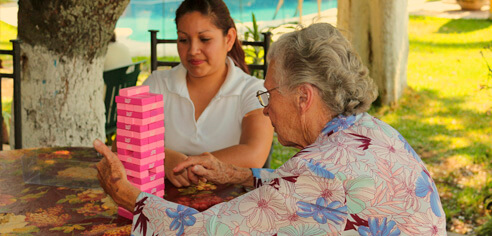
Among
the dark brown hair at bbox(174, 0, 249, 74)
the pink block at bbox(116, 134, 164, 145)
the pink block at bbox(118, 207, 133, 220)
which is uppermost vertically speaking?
the dark brown hair at bbox(174, 0, 249, 74)

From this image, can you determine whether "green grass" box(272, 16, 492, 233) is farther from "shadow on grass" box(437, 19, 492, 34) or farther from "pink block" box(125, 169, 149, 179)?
"pink block" box(125, 169, 149, 179)

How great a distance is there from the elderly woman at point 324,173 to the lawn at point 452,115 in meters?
2.60

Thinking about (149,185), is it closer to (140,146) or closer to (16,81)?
(140,146)

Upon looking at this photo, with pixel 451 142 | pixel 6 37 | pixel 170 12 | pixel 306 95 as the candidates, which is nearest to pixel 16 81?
pixel 306 95

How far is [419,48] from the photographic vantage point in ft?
32.7

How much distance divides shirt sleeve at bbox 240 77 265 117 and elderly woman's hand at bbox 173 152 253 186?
0.46 meters

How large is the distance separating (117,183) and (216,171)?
507 millimetres

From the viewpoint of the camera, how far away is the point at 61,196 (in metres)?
2.18

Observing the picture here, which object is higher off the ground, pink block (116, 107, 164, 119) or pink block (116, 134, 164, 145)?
pink block (116, 107, 164, 119)

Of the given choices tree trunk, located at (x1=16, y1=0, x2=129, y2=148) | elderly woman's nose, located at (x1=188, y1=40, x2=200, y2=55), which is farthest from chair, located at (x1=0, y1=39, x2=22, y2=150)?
elderly woman's nose, located at (x1=188, y1=40, x2=200, y2=55)

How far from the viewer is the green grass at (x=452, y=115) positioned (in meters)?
4.90

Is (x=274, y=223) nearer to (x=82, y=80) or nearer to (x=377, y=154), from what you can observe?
(x=377, y=154)

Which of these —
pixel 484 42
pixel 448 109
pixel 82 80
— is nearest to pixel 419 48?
pixel 484 42

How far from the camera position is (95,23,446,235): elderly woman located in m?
1.48
